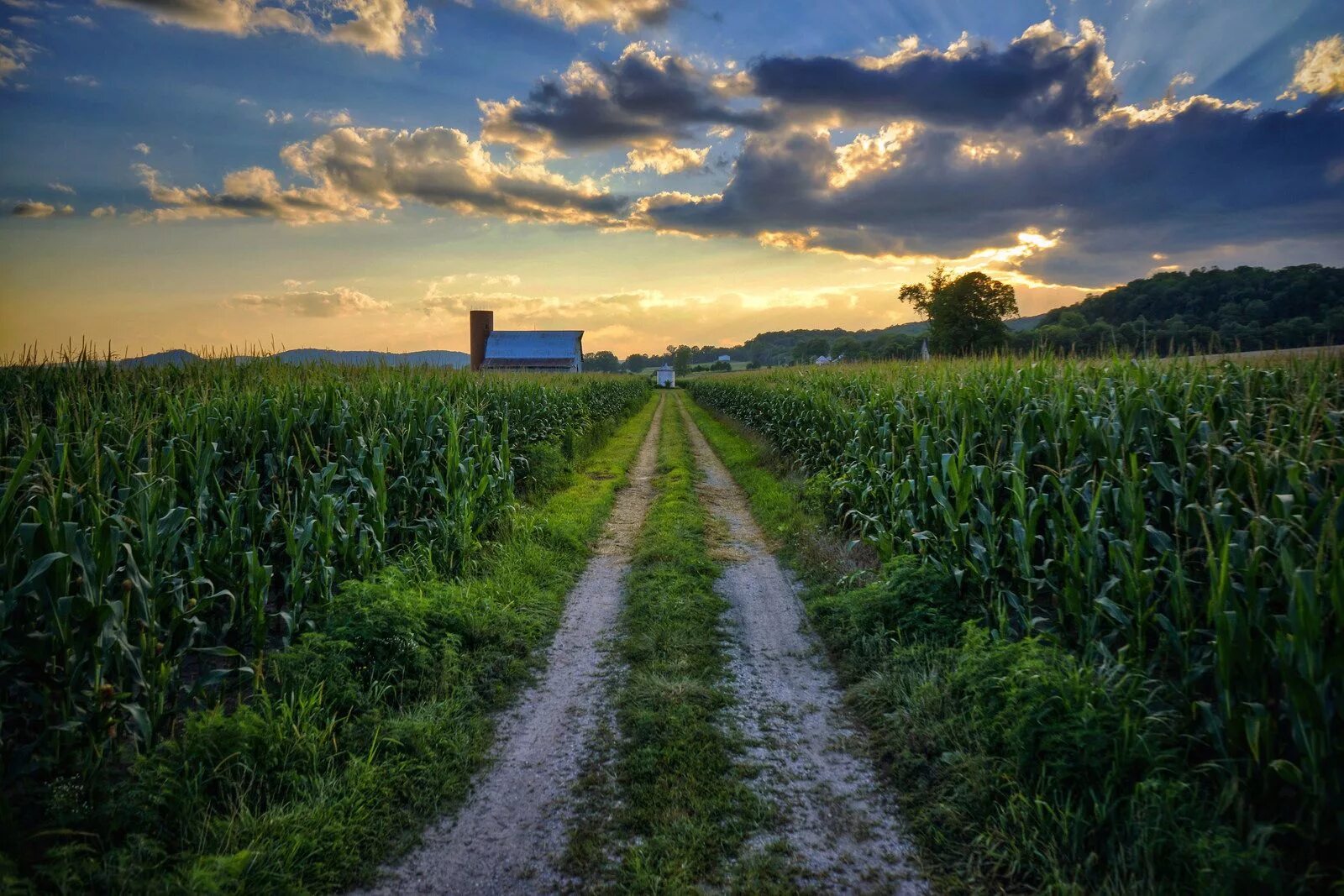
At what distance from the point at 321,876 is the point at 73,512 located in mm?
3068

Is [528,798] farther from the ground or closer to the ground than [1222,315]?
closer to the ground

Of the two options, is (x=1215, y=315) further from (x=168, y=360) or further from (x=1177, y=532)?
(x=168, y=360)

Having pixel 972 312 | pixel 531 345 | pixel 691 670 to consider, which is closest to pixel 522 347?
pixel 531 345

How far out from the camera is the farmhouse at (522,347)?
71.7 m

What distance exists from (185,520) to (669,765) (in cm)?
381

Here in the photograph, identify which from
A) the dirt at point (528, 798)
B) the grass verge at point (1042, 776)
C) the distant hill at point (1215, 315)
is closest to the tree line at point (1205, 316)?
the distant hill at point (1215, 315)

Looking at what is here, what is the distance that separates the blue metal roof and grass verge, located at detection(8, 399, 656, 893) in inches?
2679

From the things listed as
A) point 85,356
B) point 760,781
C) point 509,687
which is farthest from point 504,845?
point 85,356

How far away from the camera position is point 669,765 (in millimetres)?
4582

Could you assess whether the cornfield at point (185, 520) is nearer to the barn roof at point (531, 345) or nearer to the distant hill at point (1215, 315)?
the distant hill at point (1215, 315)

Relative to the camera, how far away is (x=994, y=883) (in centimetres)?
356

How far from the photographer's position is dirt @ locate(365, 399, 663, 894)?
3643mm

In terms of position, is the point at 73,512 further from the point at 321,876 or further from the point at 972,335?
the point at 972,335

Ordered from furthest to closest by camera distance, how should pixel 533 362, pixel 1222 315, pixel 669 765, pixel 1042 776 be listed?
pixel 533 362, pixel 1222 315, pixel 669 765, pixel 1042 776
